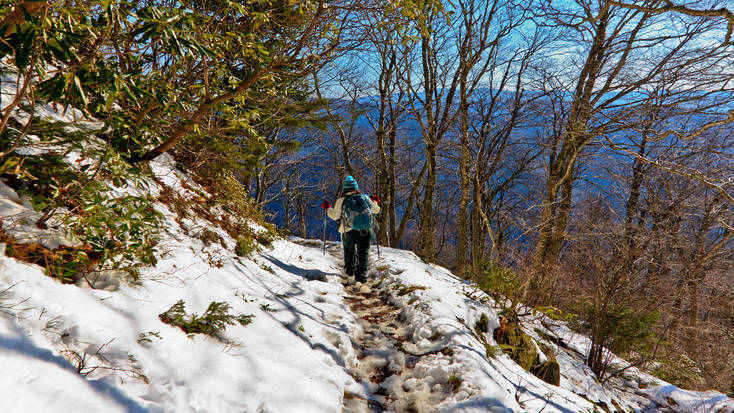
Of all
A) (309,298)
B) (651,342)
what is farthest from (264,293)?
(651,342)

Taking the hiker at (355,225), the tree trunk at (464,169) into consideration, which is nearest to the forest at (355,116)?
the tree trunk at (464,169)

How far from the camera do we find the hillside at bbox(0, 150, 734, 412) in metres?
1.48

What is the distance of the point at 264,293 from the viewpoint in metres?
3.80

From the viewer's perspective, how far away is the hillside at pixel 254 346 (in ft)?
4.86

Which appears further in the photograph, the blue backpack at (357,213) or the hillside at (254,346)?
the blue backpack at (357,213)

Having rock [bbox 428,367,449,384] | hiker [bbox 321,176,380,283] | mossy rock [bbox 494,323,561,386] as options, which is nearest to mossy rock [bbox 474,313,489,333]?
mossy rock [bbox 494,323,561,386]

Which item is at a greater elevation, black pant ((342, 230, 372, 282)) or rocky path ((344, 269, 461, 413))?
black pant ((342, 230, 372, 282))

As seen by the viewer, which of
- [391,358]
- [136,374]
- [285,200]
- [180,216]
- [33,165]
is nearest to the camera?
[136,374]

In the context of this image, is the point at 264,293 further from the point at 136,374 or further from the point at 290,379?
the point at 136,374

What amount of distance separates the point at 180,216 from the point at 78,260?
2.37 metres

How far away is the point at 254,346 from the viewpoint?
2557 millimetres

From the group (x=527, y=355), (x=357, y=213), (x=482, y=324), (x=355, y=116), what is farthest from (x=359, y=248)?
(x=355, y=116)

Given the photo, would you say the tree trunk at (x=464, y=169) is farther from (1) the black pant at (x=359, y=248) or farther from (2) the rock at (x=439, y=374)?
(2) the rock at (x=439, y=374)

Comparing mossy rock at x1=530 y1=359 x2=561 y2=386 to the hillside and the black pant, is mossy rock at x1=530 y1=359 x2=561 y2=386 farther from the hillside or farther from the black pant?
the black pant
